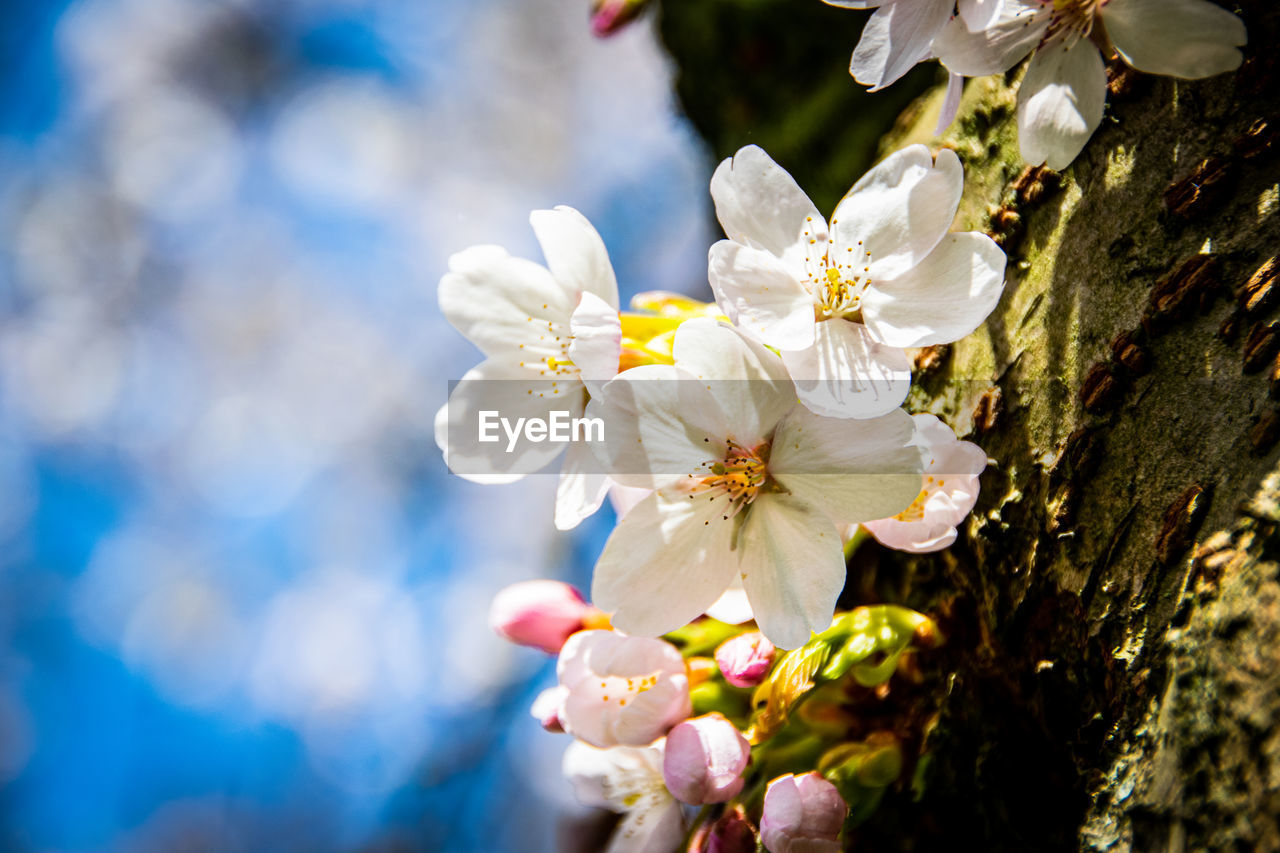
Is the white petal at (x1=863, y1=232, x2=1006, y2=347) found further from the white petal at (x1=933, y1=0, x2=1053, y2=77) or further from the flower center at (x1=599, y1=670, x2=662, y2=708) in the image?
the flower center at (x1=599, y1=670, x2=662, y2=708)

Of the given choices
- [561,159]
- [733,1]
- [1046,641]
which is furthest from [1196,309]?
[561,159]

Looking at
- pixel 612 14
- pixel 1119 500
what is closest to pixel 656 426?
pixel 1119 500

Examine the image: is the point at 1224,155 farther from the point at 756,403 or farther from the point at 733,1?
the point at 733,1

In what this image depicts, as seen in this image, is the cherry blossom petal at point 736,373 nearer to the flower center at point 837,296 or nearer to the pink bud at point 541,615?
the flower center at point 837,296

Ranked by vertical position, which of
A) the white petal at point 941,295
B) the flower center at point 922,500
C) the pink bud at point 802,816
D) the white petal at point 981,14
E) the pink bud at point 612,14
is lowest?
Result: the pink bud at point 802,816

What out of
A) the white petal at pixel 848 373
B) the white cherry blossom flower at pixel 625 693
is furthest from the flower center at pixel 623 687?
the white petal at pixel 848 373

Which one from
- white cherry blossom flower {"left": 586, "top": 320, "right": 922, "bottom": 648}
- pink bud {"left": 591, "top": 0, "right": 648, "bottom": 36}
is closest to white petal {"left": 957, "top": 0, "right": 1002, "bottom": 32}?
white cherry blossom flower {"left": 586, "top": 320, "right": 922, "bottom": 648}

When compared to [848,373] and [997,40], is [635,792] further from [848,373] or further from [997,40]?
[997,40]
